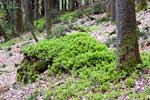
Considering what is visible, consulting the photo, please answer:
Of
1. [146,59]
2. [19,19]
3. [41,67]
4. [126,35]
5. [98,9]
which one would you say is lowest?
[19,19]

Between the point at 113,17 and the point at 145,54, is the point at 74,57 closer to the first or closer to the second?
the point at 145,54

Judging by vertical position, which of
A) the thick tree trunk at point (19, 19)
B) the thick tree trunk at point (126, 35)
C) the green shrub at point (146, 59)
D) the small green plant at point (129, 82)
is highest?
the thick tree trunk at point (126, 35)

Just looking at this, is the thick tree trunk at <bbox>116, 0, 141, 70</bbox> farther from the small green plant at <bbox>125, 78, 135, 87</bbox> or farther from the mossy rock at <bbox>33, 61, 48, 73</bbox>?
the mossy rock at <bbox>33, 61, 48, 73</bbox>

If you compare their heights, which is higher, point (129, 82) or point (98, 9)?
point (129, 82)

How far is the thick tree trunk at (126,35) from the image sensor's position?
28.3 feet

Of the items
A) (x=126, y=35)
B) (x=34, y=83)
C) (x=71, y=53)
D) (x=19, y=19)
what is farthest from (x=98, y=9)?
(x=126, y=35)

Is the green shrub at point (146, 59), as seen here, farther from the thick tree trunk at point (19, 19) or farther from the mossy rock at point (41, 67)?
the thick tree trunk at point (19, 19)

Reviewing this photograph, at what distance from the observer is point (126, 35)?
28.7ft

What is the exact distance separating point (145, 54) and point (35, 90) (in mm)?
3402

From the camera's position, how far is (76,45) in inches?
472

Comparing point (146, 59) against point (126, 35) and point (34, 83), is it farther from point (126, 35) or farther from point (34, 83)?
point (34, 83)

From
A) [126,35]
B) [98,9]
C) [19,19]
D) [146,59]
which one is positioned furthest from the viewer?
[19,19]

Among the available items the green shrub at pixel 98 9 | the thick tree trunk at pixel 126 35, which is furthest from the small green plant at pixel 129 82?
the green shrub at pixel 98 9

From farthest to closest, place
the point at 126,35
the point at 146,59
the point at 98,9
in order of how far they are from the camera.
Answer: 1. the point at 98,9
2. the point at 146,59
3. the point at 126,35
